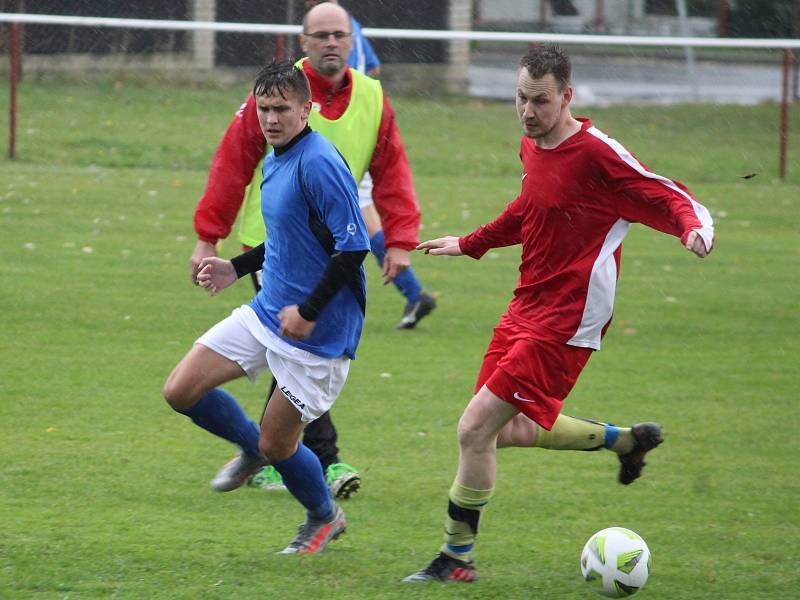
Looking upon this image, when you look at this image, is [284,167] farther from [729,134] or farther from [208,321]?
[729,134]

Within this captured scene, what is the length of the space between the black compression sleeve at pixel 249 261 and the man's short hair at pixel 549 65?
1.28m

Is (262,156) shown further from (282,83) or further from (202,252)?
(282,83)

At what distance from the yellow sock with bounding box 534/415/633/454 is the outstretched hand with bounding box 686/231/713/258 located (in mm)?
1244

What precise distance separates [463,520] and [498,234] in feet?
3.67

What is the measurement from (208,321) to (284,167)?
4.55 m

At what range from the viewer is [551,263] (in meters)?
4.82

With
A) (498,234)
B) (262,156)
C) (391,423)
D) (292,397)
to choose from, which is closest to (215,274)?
(292,397)

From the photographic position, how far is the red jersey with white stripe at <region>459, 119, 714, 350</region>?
186 inches

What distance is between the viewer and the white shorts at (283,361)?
480 cm

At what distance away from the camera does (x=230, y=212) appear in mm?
5848

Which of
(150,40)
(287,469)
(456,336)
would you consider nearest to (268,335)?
(287,469)

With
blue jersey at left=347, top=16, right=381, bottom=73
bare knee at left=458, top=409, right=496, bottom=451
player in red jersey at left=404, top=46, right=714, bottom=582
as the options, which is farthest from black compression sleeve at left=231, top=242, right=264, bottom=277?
blue jersey at left=347, top=16, right=381, bottom=73

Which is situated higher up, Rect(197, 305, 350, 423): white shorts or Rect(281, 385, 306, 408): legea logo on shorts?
Rect(197, 305, 350, 423): white shorts

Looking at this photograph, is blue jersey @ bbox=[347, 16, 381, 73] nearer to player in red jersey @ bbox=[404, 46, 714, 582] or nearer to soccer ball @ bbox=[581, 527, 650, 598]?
player in red jersey @ bbox=[404, 46, 714, 582]
